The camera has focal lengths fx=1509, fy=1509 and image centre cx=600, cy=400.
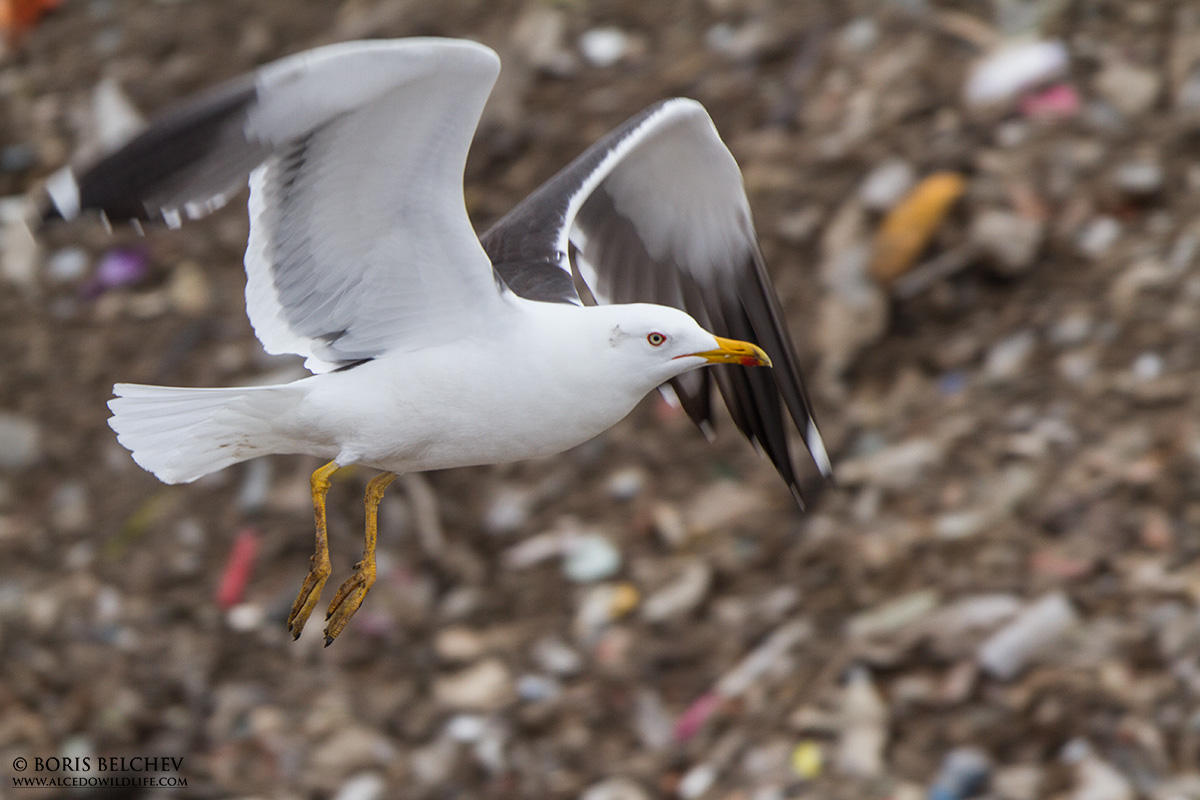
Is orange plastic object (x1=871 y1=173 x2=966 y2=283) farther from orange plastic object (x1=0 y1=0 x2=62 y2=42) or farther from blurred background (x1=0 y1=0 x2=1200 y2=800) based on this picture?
orange plastic object (x1=0 y1=0 x2=62 y2=42)

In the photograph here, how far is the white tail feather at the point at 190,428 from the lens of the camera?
10.4ft

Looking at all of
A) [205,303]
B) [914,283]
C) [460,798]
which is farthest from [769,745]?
[205,303]

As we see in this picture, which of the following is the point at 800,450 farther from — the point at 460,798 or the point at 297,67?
the point at 297,67

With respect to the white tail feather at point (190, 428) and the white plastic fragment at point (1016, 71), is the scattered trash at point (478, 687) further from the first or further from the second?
the white plastic fragment at point (1016, 71)

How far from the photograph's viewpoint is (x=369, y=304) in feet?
10.5

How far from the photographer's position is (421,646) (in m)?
5.32

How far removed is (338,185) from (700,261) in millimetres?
1516

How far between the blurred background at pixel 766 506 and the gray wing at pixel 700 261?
34.9 inches

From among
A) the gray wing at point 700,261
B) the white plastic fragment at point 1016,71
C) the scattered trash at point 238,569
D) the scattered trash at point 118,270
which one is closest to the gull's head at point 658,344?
the gray wing at point 700,261

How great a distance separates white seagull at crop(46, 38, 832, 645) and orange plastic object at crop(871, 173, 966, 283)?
2.33 m

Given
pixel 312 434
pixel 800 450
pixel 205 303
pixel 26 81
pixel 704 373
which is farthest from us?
pixel 26 81

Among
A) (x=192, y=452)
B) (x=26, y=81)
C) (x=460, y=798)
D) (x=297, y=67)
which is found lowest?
(x=460, y=798)

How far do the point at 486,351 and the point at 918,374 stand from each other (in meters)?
2.74

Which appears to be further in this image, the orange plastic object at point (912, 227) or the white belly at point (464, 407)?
the orange plastic object at point (912, 227)
